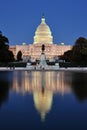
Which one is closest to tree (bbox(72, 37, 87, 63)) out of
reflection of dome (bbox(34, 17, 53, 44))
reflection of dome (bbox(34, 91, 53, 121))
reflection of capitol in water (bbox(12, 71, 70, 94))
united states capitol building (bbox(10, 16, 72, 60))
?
reflection of capitol in water (bbox(12, 71, 70, 94))

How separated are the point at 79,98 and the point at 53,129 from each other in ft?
19.2

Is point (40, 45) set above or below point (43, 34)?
below

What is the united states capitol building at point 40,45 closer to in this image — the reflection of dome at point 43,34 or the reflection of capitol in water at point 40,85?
the reflection of dome at point 43,34

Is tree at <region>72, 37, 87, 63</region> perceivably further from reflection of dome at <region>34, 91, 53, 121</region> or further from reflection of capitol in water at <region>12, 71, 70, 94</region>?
reflection of dome at <region>34, 91, 53, 121</region>

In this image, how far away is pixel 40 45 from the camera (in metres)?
162

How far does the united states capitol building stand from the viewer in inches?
6378

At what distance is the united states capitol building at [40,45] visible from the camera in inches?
6378

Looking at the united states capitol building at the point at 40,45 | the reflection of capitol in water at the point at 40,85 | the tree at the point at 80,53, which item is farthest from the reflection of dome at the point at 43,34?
the reflection of capitol in water at the point at 40,85

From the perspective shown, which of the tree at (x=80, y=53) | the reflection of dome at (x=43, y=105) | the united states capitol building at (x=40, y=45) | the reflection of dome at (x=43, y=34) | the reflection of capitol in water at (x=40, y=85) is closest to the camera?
the reflection of dome at (x=43, y=105)

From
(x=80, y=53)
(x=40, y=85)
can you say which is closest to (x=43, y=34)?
(x=80, y=53)

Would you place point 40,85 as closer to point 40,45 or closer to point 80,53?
point 80,53

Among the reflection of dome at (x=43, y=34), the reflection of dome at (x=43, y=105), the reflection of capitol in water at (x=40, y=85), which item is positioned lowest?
the reflection of capitol in water at (x=40, y=85)

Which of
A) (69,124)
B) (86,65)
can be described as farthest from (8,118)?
(86,65)

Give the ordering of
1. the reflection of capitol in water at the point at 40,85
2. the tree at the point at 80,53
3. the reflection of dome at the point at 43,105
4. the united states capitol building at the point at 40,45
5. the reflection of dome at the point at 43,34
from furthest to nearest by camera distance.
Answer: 1. the united states capitol building at the point at 40,45
2. the reflection of dome at the point at 43,34
3. the tree at the point at 80,53
4. the reflection of capitol in water at the point at 40,85
5. the reflection of dome at the point at 43,105
